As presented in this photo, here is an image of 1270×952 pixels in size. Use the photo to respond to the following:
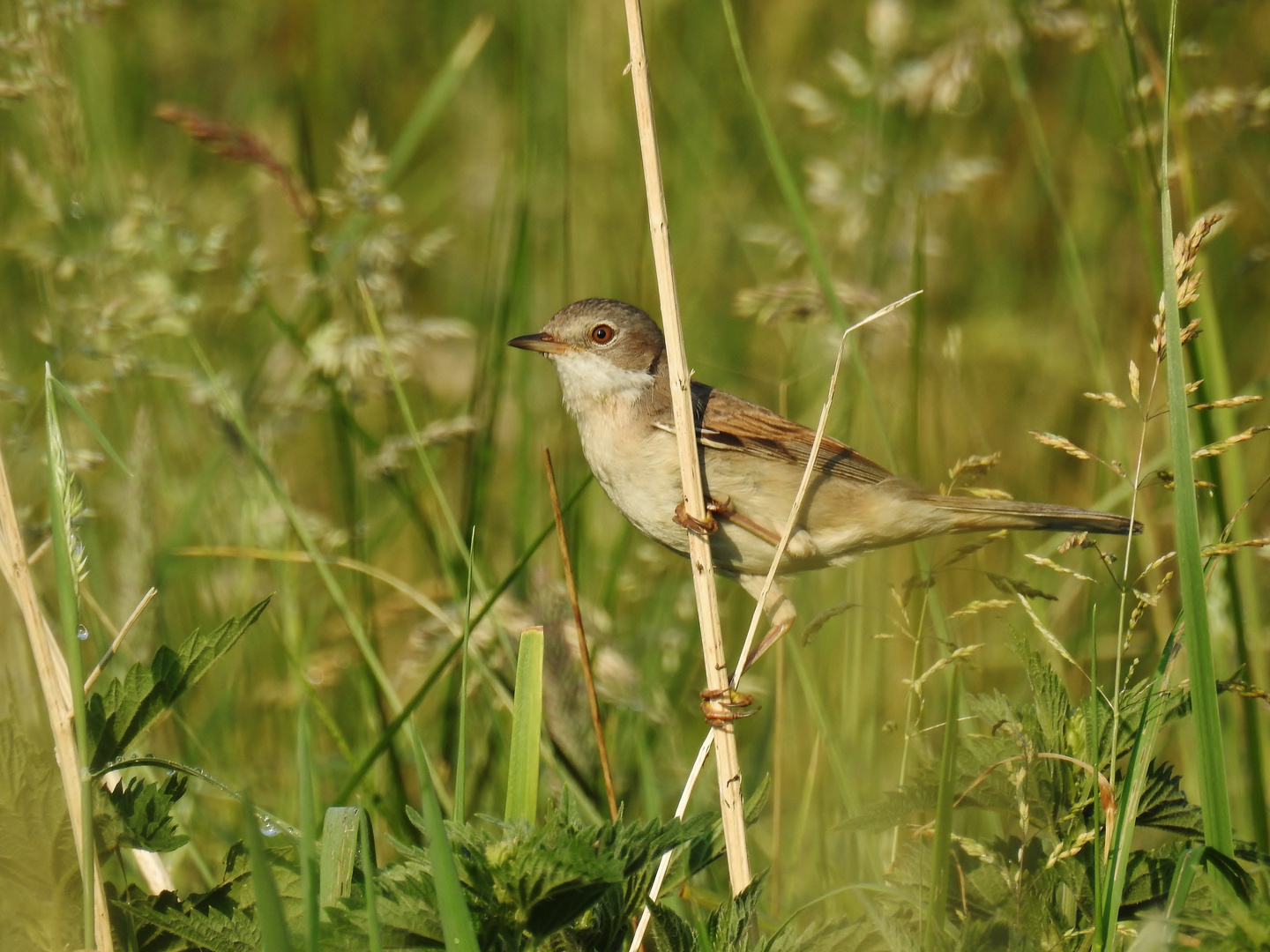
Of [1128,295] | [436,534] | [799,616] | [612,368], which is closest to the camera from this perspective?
[436,534]

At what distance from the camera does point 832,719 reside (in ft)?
11.0

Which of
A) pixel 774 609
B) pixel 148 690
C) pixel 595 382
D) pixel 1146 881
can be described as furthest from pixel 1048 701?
pixel 595 382

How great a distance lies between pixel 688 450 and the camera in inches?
97.0

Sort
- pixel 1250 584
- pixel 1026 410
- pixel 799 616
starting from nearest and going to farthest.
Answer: pixel 1250 584
pixel 799 616
pixel 1026 410

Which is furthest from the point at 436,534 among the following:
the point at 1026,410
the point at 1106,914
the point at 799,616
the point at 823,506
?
the point at 1026,410

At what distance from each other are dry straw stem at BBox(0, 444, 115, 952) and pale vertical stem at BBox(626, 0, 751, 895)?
1079mm

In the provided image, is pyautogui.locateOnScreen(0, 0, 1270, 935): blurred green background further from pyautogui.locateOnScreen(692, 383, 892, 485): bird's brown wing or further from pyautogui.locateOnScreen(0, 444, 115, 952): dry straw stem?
pyautogui.locateOnScreen(692, 383, 892, 485): bird's brown wing

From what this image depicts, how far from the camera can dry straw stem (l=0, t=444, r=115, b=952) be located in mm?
1781

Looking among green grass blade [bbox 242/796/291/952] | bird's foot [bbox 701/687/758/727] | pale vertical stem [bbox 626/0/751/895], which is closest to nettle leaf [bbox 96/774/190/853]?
green grass blade [bbox 242/796/291/952]

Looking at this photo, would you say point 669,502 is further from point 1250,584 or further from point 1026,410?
point 1026,410

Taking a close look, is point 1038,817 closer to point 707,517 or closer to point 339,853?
point 707,517

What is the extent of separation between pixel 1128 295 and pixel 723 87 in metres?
2.38

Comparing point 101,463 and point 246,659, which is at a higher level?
point 101,463

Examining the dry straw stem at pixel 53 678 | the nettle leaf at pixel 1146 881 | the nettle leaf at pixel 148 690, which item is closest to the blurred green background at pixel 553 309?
the dry straw stem at pixel 53 678
